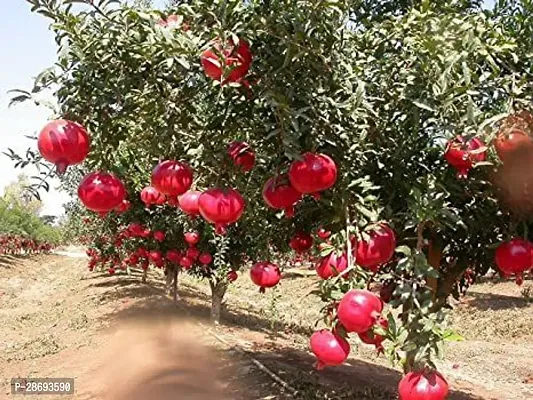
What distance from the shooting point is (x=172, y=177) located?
2518 mm

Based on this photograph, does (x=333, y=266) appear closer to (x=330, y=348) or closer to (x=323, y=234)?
(x=330, y=348)

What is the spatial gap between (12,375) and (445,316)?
805 centimetres

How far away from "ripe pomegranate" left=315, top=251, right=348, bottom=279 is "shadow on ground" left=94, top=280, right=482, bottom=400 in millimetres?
3819

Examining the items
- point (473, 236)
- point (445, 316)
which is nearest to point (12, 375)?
point (473, 236)

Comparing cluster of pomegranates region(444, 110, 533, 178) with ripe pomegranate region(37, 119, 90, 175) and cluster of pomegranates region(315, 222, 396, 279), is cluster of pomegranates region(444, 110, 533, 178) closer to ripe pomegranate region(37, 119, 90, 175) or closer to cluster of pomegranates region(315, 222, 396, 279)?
cluster of pomegranates region(315, 222, 396, 279)

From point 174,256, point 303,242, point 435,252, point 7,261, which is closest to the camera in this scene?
point 303,242

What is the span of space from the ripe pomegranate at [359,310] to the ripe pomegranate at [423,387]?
289 mm

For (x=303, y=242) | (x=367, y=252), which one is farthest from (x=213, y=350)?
(x=367, y=252)

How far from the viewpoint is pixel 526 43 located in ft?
9.76

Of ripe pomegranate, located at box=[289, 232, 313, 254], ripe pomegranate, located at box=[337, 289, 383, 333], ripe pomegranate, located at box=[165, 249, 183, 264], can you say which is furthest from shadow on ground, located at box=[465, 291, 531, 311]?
ripe pomegranate, located at box=[337, 289, 383, 333]

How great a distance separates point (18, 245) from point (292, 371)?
37.4 metres

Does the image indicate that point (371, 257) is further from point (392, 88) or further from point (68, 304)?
point (68, 304)

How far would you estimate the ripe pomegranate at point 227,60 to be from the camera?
88.0 inches

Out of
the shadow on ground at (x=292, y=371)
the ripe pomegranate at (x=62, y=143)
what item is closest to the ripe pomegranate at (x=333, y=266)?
the ripe pomegranate at (x=62, y=143)
